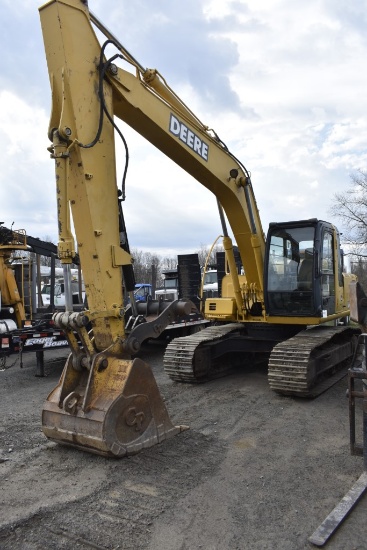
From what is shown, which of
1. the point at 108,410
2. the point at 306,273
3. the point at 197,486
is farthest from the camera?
the point at 306,273

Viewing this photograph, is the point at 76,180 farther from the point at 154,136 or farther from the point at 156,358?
the point at 156,358

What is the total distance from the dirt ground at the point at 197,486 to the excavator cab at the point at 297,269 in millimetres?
1775

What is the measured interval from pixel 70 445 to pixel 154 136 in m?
3.60

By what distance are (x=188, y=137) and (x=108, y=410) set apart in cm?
353

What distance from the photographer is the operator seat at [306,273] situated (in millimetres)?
7676

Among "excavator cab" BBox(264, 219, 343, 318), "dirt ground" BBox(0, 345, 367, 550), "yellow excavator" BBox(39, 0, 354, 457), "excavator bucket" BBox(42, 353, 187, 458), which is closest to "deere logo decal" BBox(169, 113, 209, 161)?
"yellow excavator" BBox(39, 0, 354, 457)

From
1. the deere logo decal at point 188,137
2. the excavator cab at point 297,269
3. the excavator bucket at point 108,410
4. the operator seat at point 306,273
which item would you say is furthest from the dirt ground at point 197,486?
the deere logo decal at point 188,137

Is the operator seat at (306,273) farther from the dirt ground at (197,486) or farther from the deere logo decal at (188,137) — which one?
the deere logo decal at (188,137)

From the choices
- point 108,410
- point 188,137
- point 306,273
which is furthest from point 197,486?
point 306,273

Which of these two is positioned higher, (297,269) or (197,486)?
(297,269)

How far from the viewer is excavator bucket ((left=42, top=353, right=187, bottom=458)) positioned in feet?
14.7

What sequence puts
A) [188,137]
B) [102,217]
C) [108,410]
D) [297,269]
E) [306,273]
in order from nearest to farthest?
1. [108,410]
2. [102,217]
3. [188,137]
4. [306,273]
5. [297,269]

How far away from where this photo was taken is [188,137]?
622 cm

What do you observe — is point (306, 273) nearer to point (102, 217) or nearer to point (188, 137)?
point (188, 137)
